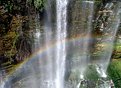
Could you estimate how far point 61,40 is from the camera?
470 inches

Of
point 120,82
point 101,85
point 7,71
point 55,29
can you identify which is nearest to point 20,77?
point 7,71

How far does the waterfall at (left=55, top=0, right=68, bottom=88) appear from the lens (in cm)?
1101

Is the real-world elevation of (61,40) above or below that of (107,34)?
below

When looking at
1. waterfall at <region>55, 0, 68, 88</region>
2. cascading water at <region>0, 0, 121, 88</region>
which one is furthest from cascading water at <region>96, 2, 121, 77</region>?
waterfall at <region>55, 0, 68, 88</region>

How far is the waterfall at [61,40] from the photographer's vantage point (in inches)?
433

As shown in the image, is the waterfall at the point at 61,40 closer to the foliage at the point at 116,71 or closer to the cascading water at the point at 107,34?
the cascading water at the point at 107,34

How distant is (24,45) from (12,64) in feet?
2.93

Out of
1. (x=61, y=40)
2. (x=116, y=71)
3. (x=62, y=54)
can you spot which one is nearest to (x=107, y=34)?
(x=116, y=71)

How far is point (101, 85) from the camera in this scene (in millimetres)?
11586

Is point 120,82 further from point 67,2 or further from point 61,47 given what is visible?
point 67,2

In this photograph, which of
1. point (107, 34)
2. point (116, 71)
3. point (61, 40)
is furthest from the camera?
point (116, 71)

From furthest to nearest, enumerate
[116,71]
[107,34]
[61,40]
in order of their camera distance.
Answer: [116,71]
[107,34]
[61,40]

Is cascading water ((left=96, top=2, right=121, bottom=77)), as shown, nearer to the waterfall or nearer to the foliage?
the foliage

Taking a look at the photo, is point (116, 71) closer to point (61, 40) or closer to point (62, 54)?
point (62, 54)
